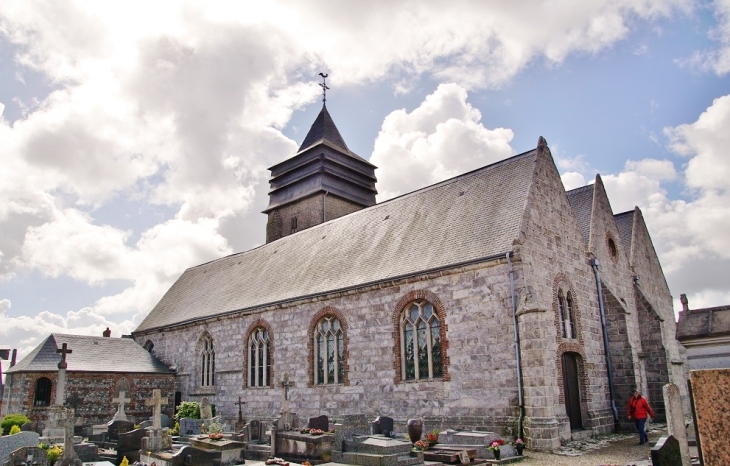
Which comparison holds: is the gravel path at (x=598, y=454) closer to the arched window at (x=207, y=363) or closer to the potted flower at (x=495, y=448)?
the potted flower at (x=495, y=448)

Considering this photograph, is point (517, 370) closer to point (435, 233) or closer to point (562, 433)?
point (562, 433)

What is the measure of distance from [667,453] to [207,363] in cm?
2188

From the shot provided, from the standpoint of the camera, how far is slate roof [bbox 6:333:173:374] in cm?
2484

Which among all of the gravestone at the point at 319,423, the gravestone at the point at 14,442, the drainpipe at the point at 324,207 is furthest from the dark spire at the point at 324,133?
the gravestone at the point at 14,442

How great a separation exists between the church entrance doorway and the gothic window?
2.21 feet

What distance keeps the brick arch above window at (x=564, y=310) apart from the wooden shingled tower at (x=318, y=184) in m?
19.5

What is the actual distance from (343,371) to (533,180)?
907cm

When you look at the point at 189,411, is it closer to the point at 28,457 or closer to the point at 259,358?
the point at 259,358

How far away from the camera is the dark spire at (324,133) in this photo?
126 feet

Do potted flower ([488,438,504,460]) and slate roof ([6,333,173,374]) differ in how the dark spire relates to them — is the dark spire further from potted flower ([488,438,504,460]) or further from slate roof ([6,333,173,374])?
potted flower ([488,438,504,460])

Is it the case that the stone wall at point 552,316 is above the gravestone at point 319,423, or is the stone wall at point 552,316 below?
above

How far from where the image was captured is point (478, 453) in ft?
40.2

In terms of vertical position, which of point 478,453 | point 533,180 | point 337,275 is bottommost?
point 478,453

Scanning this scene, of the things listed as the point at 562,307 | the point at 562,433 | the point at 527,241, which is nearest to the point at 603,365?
A: the point at 562,307
